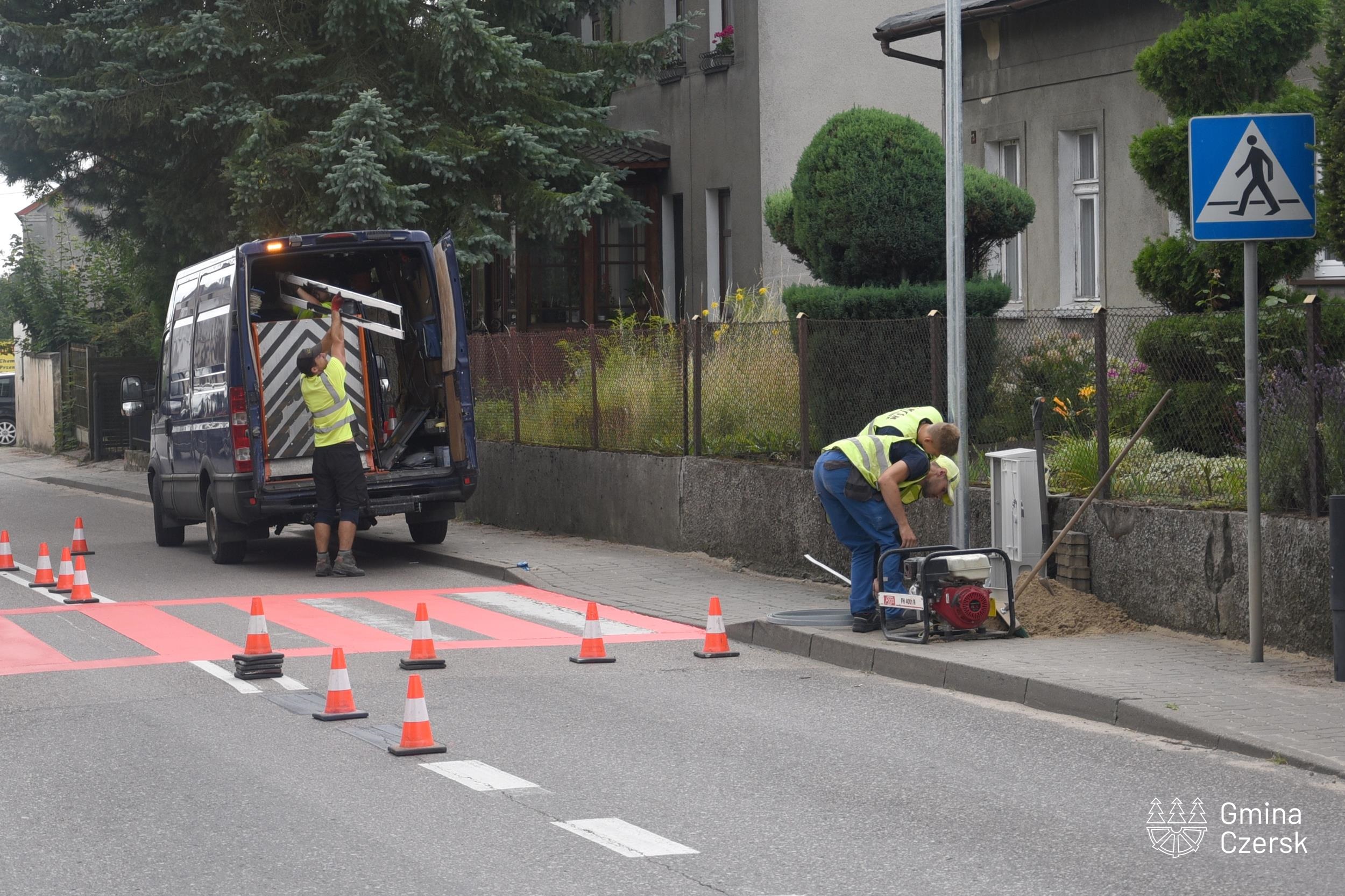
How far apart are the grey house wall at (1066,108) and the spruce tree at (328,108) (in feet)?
15.6

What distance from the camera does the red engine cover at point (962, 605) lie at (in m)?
10.2

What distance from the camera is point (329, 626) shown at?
40.0 ft

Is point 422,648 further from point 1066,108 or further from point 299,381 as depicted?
point 1066,108

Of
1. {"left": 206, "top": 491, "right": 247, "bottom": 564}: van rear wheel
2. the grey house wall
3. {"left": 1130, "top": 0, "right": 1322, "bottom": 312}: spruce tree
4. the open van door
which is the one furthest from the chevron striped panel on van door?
the grey house wall

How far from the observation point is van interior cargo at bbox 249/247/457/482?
51.3ft

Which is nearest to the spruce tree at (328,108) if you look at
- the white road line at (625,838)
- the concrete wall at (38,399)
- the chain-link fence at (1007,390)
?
the chain-link fence at (1007,390)

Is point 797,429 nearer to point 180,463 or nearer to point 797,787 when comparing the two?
point 180,463

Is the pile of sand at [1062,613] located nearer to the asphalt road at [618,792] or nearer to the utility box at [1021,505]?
the utility box at [1021,505]

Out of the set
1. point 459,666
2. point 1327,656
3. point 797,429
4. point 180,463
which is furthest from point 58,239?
point 1327,656

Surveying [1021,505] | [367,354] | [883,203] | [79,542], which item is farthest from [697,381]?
[79,542]

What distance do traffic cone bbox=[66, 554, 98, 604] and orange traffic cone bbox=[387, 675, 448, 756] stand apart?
21.8 ft

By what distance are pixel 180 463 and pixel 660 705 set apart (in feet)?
30.8

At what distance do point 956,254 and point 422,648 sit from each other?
4.23 meters

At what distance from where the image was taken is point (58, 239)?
45656mm
